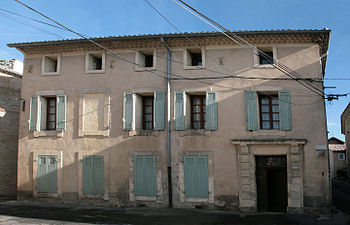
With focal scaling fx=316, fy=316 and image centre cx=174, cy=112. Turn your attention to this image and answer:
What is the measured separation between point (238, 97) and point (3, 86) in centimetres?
1143

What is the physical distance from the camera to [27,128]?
13.9 m

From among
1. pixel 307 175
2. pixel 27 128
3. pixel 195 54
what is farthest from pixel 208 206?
pixel 27 128

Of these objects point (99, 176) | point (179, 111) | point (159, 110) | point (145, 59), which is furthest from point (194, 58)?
point (99, 176)

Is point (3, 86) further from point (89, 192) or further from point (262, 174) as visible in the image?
point (262, 174)

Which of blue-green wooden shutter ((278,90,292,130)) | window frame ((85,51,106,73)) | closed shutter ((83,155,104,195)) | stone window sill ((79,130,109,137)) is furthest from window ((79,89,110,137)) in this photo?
blue-green wooden shutter ((278,90,292,130))

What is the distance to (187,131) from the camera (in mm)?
12422

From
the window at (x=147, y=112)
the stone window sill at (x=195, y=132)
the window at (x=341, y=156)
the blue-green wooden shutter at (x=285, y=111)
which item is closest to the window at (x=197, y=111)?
the stone window sill at (x=195, y=132)

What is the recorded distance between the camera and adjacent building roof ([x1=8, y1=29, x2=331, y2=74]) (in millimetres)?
11797

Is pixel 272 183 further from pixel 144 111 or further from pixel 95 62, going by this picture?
pixel 95 62

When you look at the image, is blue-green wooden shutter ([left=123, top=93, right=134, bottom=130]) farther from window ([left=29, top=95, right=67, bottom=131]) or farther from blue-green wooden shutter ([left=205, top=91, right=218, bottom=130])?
blue-green wooden shutter ([left=205, top=91, right=218, bottom=130])

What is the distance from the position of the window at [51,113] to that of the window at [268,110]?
8342 millimetres

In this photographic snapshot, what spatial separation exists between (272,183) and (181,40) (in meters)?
6.60

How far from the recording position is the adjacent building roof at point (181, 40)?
38.7ft

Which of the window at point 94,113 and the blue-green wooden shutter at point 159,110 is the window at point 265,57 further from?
the window at point 94,113
